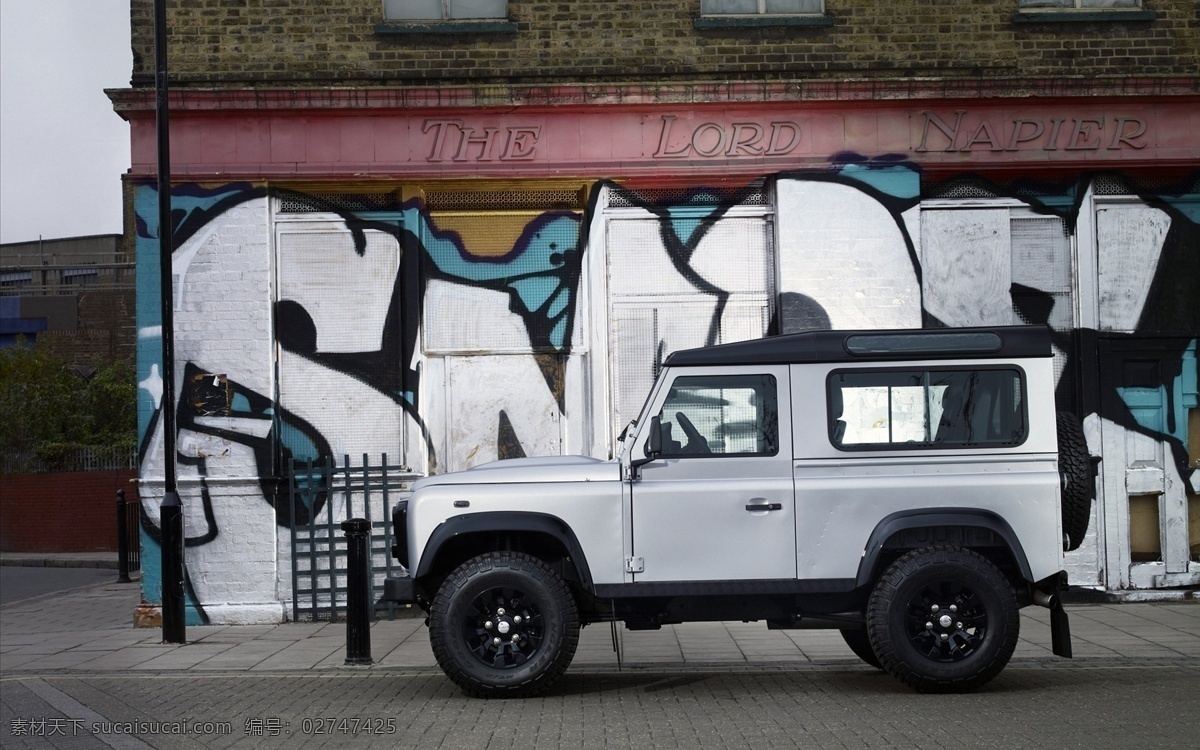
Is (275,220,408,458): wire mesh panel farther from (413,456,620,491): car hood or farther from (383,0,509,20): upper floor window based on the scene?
(413,456,620,491): car hood

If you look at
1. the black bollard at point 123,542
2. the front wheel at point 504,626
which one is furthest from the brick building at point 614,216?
the black bollard at point 123,542

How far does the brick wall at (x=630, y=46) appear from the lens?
11.9 meters

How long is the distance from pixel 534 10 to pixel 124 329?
38839 millimetres

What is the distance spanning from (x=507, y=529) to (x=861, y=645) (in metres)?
2.72

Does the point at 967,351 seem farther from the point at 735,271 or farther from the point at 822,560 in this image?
the point at 735,271

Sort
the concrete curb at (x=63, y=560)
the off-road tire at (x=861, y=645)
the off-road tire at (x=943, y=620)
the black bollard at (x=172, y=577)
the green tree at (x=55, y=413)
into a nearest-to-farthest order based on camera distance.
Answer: the off-road tire at (x=943, y=620) < the off-road tire at (x=861, y=645) < the black bollard at (x=172, y=577) < the concrete curb at (x=63, y=560) < the green tree at (x=55, y=413)

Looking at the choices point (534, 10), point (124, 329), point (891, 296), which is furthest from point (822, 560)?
point (124, 329)

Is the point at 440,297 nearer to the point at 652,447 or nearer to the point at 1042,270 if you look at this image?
the point at 652,447

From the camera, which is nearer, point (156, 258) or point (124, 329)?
point (156, 258)

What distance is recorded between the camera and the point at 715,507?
24.3 feet

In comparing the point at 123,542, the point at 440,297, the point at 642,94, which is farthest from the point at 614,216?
the point at 123,542

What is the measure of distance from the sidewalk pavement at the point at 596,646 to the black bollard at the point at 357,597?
13 cm

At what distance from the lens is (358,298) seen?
11969 mm

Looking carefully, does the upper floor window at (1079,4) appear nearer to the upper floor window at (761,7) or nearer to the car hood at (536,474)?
the upper floor window at (761,7)
